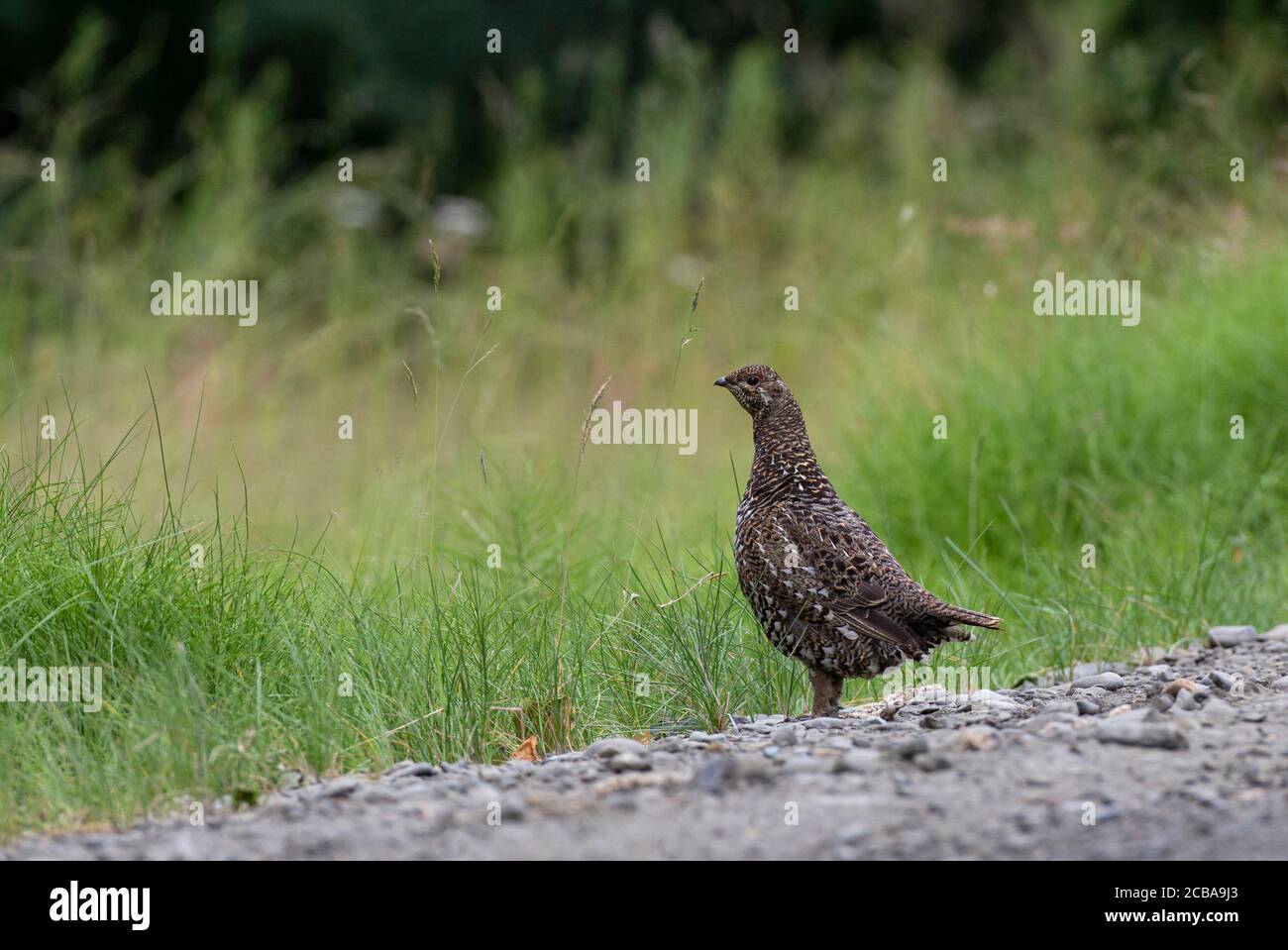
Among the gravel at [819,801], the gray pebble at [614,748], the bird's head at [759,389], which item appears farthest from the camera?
the bird's head at [759,389]

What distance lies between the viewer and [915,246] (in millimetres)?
8062

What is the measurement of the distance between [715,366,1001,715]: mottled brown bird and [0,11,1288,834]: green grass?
166mm

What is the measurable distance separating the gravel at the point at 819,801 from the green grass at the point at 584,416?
0.32 meters

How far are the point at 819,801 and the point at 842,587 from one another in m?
1.34

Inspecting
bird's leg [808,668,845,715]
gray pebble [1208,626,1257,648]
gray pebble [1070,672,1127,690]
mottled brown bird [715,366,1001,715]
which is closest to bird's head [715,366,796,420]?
mottled brown bird [715,366,1001,715]

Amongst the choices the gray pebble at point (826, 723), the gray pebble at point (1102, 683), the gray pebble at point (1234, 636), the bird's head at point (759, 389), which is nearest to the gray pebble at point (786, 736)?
the gray pebble at point (826, 723)

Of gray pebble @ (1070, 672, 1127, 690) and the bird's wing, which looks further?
gray pebble @ (1070, 672, 1127, 690)

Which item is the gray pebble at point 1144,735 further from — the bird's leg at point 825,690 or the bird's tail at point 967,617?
the bird's leg at point 825,690

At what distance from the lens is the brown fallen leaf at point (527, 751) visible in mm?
3973

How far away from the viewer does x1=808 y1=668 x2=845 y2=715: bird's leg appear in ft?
14.7

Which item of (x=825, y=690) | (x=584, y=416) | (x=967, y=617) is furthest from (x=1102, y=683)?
(x=584, y=416)

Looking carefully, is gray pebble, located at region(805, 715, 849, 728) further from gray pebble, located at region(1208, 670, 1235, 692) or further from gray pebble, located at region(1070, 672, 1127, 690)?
gray pebble, located at region(1208, 670, 1235, 692)

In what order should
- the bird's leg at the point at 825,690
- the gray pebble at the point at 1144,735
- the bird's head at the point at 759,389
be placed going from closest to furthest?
1. the gray pebble at the point at 1144,735
2. the bird's leg at the point at 825,690
3. the bird's head at the point at 759,389

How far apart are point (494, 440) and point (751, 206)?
8.42ft
